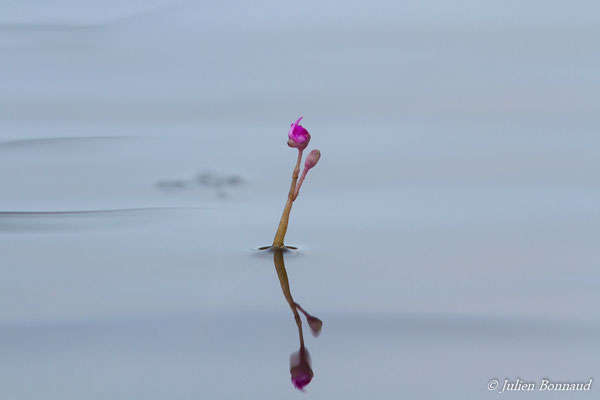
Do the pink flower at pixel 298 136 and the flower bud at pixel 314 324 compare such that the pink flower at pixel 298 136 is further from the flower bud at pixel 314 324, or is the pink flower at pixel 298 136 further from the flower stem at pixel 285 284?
the flower bud at pixel 314 324

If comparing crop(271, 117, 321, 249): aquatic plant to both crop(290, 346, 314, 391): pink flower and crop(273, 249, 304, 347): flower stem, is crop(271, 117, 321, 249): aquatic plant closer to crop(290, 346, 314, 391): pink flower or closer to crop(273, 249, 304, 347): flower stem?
crop(273, 249, 304, 347): flower stem

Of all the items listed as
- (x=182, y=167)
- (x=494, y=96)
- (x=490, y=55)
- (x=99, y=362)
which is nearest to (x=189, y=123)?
(x=182, y=167)

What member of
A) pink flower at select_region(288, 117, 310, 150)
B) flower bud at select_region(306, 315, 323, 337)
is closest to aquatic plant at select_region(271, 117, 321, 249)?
pink flower at select_region(288, 117, 310, 150)

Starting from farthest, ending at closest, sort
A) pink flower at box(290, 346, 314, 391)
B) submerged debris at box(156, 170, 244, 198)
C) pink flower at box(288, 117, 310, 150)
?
1. submerged debris at box(156, 170, 244, 198)
2. pink flower at box(288, 117, 310, 150)
3. pink flower at box(290, 346, 314, 391)

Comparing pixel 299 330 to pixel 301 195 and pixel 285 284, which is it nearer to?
pixel 285 284

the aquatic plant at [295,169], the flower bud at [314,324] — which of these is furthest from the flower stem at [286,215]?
the flower bud at [314,324]

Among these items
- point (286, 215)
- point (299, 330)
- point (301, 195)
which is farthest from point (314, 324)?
point (301, 195)
